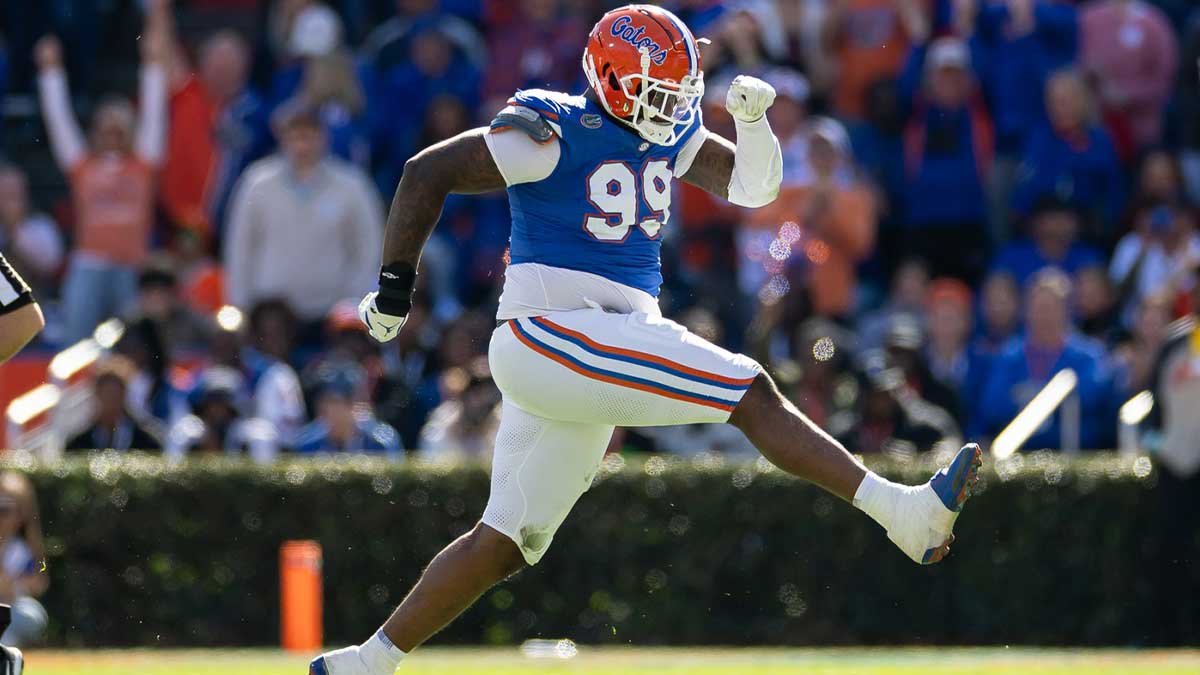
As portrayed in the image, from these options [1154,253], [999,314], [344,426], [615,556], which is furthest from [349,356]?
[1154,253]

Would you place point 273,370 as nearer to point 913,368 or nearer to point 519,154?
point 913,368

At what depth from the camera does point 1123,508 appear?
433 inches

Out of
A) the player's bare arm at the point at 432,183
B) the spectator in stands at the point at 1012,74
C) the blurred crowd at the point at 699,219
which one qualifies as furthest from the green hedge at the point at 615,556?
the player's bare arm at the point at 432,183

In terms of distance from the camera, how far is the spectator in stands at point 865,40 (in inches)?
545

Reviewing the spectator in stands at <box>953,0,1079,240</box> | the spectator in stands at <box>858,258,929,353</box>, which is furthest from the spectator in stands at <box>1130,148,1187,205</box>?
the spectator in stands at <box>858,258,929,353</box>

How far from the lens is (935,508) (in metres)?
6.14

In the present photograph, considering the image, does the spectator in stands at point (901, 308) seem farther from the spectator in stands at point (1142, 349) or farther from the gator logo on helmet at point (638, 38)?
the gator logo on helmet at point (638, 38)

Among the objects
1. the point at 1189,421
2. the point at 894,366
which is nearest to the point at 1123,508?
the point at 1189,421

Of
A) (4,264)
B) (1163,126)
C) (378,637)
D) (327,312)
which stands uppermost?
(4,264)

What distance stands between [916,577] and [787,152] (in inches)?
122

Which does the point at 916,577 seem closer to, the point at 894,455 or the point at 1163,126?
the point at 894,455

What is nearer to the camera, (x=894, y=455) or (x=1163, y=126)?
(x=894, y=455)

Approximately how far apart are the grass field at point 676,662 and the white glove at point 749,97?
2.87 meters

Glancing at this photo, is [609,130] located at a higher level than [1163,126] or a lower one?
higher
